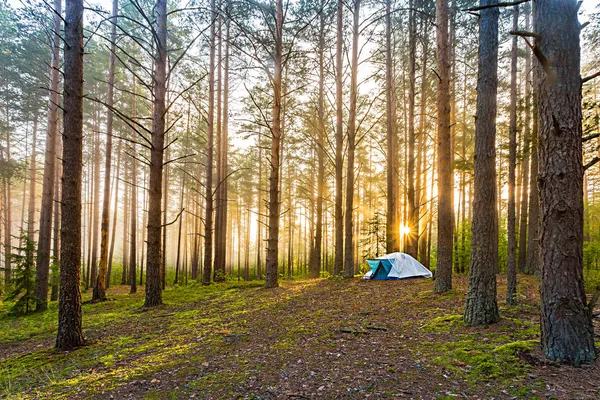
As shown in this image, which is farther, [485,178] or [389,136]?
[389,136]

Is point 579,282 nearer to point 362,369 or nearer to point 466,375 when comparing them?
point 466,375

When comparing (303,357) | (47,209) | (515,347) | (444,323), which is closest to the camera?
(515,347)

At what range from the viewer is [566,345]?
297 cm

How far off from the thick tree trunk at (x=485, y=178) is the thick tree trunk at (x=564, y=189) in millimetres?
1514

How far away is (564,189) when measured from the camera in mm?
2938

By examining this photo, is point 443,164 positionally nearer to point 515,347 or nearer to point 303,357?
point 515,347

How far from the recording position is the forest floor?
2.86m

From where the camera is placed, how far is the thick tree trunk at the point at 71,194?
4.74m

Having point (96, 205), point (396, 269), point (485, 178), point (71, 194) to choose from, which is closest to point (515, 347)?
point (485, 178)

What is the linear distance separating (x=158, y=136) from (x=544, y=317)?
8451 mm

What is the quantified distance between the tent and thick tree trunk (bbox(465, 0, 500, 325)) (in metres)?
6.18

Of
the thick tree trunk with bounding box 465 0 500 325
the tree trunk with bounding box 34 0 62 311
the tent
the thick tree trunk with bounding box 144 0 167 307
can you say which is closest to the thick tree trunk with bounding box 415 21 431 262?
the tent

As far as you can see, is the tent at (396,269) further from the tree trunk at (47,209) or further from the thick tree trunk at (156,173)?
the tree trunk at (47,209)

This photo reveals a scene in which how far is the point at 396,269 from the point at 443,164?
15.6 ft
